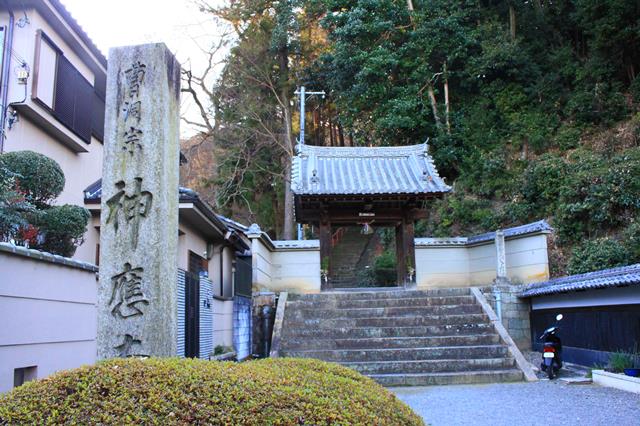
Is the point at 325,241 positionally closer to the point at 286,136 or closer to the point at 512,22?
the point at 286,136

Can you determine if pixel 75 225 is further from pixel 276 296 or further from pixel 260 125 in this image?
pixel 260 125

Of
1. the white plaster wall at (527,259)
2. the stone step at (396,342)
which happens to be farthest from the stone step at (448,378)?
the white plaster wall at (527,259)

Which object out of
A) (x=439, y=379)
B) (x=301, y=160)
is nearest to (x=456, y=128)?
(x=301, y=160)

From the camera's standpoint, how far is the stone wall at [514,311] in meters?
13.3

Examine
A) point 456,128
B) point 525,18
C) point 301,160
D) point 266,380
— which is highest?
point 525,18

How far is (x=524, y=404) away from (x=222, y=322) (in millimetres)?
6596

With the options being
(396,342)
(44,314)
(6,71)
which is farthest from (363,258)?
(44,314)

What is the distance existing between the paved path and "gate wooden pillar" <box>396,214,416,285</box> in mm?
5956

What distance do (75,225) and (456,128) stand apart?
1981cm

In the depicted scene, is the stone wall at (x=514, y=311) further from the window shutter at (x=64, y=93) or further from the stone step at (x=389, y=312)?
the window shutter at (x=64, y=93)

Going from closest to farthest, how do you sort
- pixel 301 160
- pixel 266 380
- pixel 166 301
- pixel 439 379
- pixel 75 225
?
pixel 266 380, pixel 166 301, pixel 75 225, pixel 439 379, pixel 301 160

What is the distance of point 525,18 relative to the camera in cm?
2488

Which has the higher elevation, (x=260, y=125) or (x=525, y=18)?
(x=525, y=18)

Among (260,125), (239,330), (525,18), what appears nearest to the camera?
(239,330)
